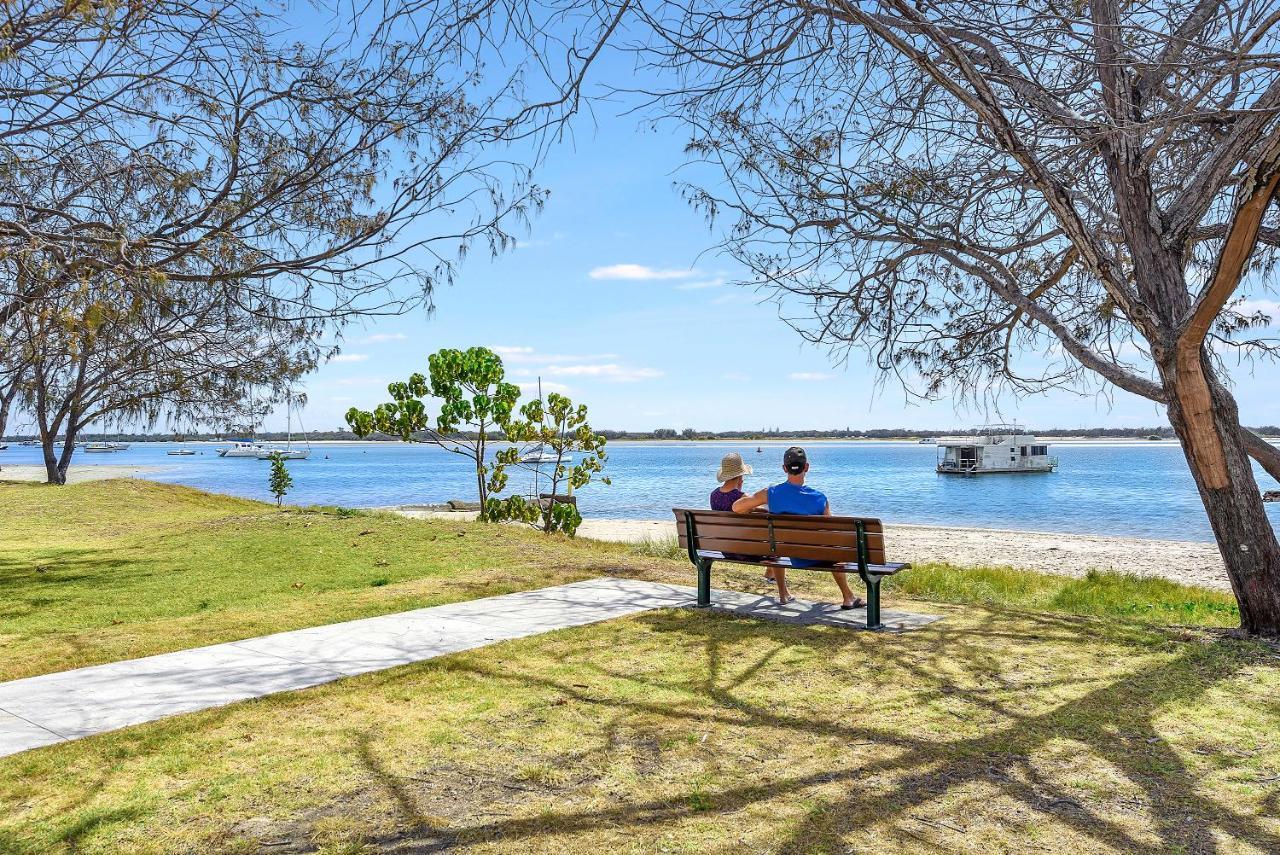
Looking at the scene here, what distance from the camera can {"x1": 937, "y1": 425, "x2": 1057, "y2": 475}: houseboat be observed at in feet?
258

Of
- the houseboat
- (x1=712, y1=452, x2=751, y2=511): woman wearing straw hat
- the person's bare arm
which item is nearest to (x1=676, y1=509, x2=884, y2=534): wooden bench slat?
the person's bare arm

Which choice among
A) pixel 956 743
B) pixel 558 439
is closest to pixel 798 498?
pixel 956 743

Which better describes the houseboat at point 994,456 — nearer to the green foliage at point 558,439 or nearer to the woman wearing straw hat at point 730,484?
the green foliage at point 558,439

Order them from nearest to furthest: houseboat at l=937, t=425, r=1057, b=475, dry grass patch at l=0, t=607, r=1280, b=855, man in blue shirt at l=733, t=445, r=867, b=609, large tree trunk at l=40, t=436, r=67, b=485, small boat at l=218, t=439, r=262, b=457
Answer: dry grass patch at l=0, t=607, r=1280, b=855, man in blue shirt at l=733, t=445, r=867, b=609, large tree trunk at l=40, t=436, r=67, b=485, houseboat at l=937, t=425, r=1057, b=475, small boat at l=218, t=439, r=262, b=457

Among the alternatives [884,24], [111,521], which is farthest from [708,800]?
[111,521]

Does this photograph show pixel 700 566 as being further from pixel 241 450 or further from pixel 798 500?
pixel 241 450

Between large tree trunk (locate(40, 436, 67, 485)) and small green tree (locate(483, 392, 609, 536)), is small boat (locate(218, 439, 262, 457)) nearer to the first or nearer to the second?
large tree trunk (locate(40, 436, 67, 485))

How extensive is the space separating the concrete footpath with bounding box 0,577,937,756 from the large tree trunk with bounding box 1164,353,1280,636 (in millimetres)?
2306

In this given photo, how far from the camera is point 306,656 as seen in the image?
18.2 ft

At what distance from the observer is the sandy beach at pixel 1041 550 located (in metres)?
18.8

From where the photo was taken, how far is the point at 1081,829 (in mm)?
3133

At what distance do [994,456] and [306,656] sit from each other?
8192cm

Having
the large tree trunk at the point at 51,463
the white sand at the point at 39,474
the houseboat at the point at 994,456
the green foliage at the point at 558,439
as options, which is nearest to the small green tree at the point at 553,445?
the green foliage at the point at 558,439

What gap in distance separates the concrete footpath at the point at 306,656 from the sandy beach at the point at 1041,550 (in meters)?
10.1
